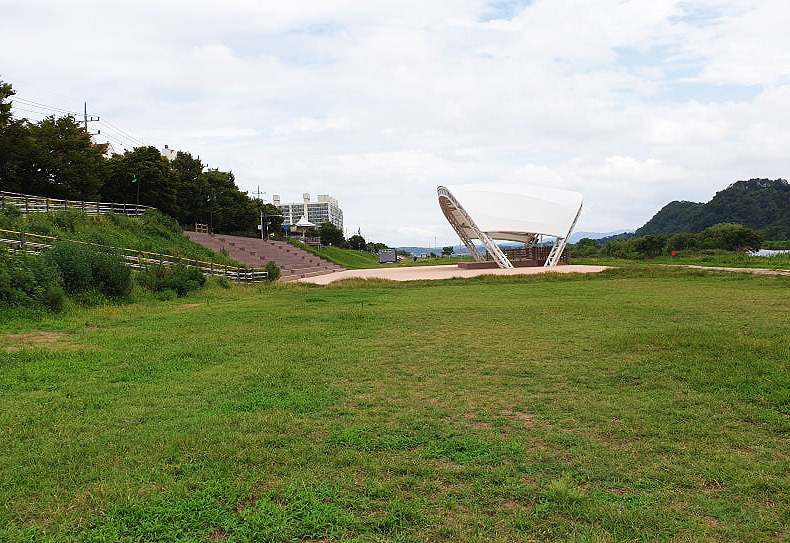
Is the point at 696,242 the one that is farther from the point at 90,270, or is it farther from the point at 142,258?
the point at 90,270

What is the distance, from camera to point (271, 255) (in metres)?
38.6

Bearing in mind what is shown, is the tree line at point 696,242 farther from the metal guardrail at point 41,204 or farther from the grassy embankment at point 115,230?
the metal guardrail at point 41,204

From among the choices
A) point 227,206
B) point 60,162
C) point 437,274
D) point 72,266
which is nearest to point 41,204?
point 60,162

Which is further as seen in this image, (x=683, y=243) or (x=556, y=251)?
(x=683, y=243)

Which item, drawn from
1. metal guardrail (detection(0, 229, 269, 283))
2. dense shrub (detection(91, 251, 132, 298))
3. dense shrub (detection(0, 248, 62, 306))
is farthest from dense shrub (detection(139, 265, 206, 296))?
dense shrub (detection(0, 248, 62, 306))

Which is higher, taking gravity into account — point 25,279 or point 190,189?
point 190,189

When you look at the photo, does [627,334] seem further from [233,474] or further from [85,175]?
[85,175]

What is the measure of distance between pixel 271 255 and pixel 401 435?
35.3 metres

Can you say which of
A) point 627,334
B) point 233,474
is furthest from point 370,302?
point 233,474

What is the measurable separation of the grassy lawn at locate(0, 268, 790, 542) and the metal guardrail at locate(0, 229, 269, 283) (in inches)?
294

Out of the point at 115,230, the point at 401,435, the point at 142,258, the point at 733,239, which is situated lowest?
the point at 401,435

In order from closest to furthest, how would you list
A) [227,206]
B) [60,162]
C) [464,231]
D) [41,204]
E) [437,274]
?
[41,204], [60,162], [437,274], [464,231], [227,206]

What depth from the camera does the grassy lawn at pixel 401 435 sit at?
3201 mm

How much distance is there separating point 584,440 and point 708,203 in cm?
8845
